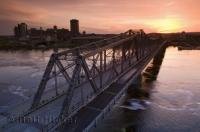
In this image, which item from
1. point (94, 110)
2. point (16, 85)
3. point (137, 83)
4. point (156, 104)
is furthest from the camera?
point (137, 83)

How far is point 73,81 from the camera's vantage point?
1261 inches

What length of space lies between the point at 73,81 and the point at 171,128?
18.4 meters

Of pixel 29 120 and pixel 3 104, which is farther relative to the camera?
pixel 3 104

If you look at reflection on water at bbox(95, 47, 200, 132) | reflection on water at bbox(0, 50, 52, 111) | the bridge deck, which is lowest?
reflection on water at bbox(95, 47, 200, 132)

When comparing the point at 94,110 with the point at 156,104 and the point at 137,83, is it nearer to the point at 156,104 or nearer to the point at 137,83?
the point at 156,104

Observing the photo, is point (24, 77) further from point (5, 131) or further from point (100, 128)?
point (5, 131)

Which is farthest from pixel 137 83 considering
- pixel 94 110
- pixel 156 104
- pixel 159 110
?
pixel 94 110

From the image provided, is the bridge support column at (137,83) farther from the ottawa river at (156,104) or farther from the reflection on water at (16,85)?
the reflection on water at (16,85)

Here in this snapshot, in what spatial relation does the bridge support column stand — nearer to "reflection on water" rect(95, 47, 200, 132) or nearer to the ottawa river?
"reflection on water" rect(95, 47, 200, 132)

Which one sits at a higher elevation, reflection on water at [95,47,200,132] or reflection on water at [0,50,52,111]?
reflection on water at [0,50,52,111]

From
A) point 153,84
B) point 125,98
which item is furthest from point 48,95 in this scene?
point 153,84

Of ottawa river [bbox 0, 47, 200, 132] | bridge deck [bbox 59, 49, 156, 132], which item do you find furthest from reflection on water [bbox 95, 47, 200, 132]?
bridge deck [bbox 59, 49, 156, 132]

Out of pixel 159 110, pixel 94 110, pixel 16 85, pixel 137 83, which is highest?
pixel 94 110

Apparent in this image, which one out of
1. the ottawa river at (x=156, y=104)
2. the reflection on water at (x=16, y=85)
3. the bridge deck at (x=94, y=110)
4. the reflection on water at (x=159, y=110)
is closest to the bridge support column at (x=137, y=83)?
the reflection on water at (x=159, y=110)
